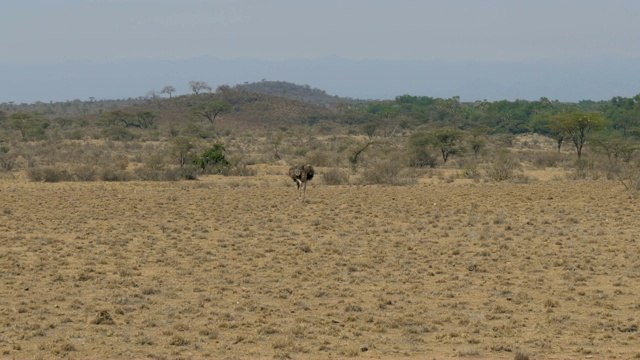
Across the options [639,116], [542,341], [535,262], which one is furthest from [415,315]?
[639,116]

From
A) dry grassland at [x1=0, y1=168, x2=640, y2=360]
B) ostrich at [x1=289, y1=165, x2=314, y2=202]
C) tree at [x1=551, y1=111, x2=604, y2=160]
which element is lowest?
dry grassland at [x1=0, y1=168, x2=640, y2=360]

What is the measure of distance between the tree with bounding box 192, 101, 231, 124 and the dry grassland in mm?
65479

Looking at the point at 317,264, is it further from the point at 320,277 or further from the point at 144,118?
the point at 144,118

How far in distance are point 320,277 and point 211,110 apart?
77.8 meters

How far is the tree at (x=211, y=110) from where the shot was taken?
90.6 meters

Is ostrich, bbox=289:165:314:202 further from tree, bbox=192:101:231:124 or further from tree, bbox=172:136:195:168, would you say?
tree, bbox=192:101:231:124

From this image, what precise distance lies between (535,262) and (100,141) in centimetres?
5087

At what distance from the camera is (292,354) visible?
9.70 meters

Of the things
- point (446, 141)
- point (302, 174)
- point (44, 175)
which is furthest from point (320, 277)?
point (446, 141)

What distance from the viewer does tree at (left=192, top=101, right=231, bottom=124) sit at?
90.6 meters

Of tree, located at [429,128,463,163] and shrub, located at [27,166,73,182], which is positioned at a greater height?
tree, located at [429,128,463,163]

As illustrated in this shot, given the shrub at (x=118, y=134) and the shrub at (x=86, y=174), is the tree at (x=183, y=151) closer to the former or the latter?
the shrub at (x=86, y=174)

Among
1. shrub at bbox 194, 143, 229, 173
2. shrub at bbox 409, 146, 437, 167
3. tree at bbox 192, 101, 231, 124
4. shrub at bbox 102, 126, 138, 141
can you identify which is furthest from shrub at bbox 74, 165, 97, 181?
tree at bbox 192, 101, 231, 124

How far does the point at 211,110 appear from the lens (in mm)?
90562
